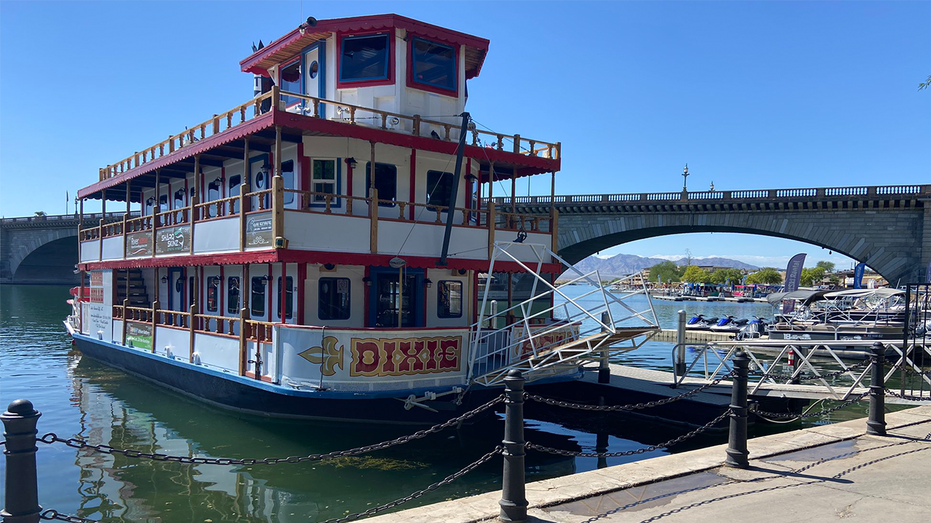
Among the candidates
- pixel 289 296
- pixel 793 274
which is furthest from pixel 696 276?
pixel 289 296

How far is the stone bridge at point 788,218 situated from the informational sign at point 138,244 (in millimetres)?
26241

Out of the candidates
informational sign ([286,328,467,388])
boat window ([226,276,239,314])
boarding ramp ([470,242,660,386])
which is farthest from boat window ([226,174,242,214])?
boarding ramp ([470,242,660,386])

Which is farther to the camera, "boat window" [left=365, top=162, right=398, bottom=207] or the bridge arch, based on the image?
the bridge arch

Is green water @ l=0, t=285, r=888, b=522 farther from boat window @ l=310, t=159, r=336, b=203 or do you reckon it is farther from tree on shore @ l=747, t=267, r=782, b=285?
tree on shore @ l=747, t=267, r=782, b=285

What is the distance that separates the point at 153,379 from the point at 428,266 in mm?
9221

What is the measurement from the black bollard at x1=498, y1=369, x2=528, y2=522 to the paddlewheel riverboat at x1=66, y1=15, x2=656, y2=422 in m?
5.36

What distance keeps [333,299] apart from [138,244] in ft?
23.8

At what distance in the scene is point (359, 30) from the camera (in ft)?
46.7

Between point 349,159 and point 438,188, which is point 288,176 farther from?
point 438,188

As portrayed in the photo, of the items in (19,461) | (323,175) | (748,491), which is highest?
(323,175)

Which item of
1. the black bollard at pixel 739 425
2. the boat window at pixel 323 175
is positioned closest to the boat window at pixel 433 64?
the boat window at pixel 323 175

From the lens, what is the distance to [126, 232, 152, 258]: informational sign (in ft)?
55.9

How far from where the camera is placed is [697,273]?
6314 inches

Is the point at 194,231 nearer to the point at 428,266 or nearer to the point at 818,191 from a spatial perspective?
the point at 428,266
